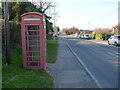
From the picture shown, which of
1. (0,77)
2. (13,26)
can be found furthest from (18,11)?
(0,77)

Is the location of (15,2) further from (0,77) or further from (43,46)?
(0,77)

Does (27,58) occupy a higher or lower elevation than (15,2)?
lower

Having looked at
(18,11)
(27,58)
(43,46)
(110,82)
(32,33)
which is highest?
(18,11)

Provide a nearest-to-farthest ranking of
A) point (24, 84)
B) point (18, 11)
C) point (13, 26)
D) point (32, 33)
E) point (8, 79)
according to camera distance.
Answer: point (24, 84) < point (8, 79) < point (32, 33) < point (13, 26) < point (18, 11)

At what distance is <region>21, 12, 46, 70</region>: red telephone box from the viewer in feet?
28.8

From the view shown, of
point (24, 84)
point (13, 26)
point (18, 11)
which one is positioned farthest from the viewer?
point (18, 11)

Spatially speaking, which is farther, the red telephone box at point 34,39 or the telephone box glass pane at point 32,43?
the telephone box glass pane at point 32,43

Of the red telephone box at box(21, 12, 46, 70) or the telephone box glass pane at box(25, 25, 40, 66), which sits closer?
the red telephone box at box(21, 12, 46, 70)

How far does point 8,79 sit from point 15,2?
10.7 m

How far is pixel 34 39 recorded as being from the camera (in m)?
9.29

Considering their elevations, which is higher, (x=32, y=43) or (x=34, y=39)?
(x=34, y=39)

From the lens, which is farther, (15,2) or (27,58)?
(15,2)

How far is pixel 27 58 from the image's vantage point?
30.2 feet

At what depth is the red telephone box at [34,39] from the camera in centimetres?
879
